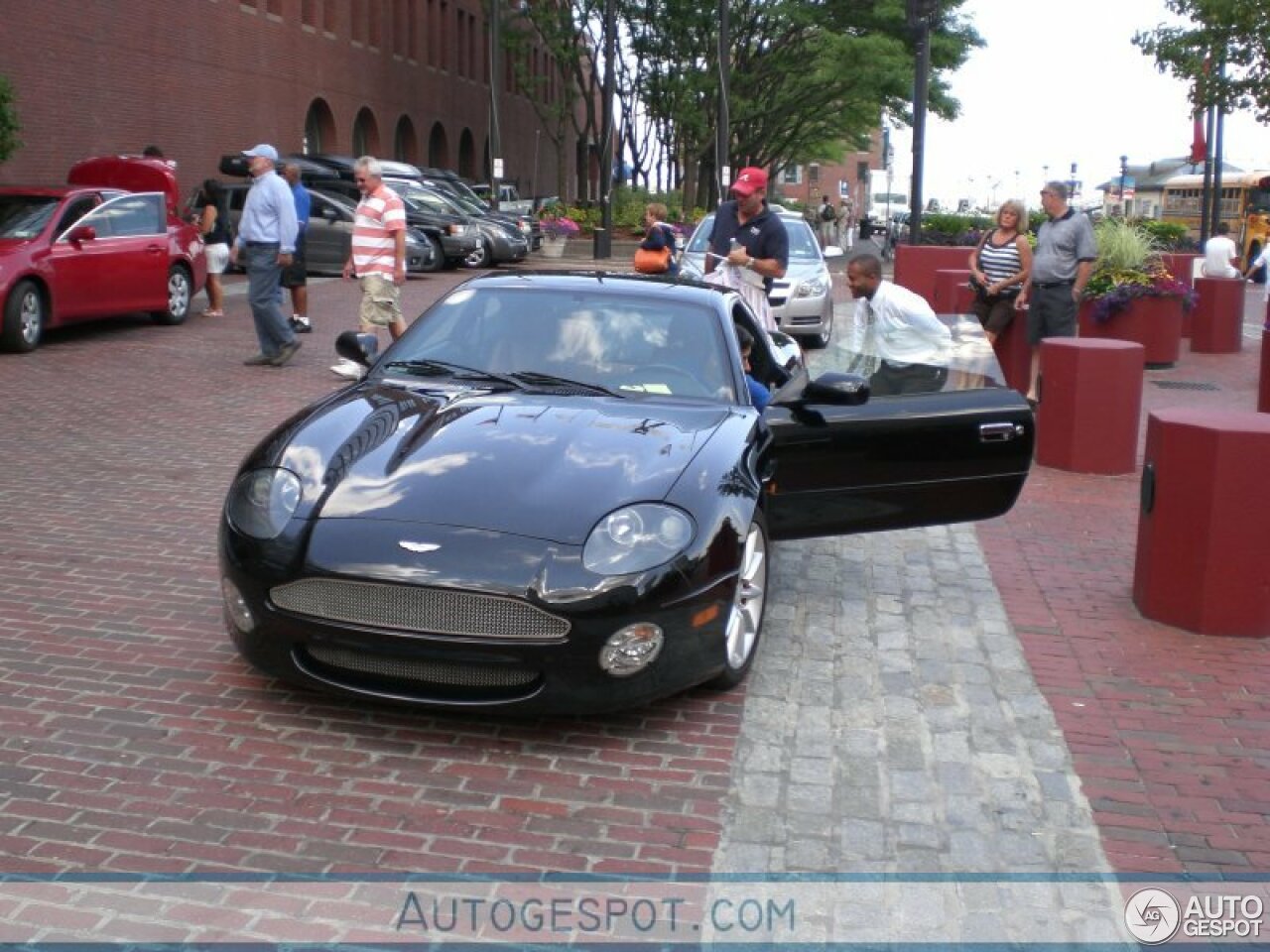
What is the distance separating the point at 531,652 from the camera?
15.4 feet

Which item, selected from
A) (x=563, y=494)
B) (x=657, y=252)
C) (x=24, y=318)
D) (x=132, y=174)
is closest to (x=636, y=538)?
(x=563, y=494)

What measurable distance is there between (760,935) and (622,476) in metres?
1.84

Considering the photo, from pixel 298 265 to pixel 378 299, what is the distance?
2.76m

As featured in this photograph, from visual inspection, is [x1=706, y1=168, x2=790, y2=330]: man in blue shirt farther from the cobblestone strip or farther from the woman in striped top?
the cobblestone strip


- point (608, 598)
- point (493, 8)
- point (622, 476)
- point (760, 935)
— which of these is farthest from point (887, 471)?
point (493, 8)

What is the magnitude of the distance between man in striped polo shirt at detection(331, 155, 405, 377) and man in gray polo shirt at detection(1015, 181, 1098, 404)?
5.08 m

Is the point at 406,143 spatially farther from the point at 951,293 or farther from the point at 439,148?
the point at 951,293

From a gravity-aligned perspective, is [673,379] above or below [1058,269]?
below

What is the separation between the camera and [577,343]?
6.33m

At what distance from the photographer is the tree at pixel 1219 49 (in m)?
29.8

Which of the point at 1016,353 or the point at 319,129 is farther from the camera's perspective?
the point at 319,129

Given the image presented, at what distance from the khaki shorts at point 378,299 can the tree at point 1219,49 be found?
2352cm

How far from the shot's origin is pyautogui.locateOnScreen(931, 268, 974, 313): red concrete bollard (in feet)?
55.8

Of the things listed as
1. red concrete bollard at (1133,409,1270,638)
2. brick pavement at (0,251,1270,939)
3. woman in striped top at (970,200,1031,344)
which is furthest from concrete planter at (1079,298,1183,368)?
red concrete bollard at (1133,409,1270,638)
